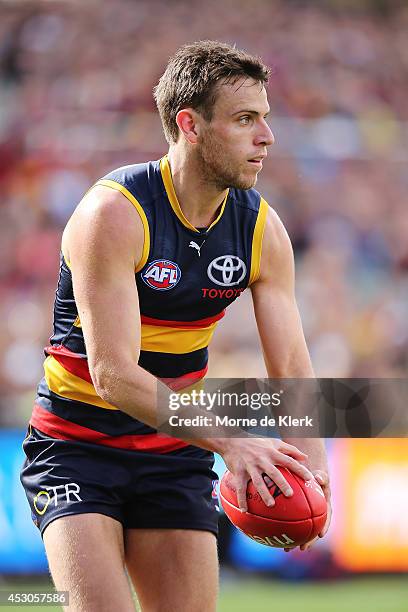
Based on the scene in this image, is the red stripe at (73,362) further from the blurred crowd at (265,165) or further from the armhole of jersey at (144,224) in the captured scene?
→ the blurred crowd at (265,165)

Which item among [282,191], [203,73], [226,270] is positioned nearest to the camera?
[203,73]

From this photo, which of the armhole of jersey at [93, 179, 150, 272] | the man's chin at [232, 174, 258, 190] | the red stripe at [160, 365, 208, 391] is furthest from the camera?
the red stripe at [160, 365, 208, 391]

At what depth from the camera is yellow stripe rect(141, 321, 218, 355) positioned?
13.6 feet

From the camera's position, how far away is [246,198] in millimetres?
4336

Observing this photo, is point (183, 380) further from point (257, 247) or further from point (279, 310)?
point (257, 247)

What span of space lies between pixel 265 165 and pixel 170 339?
7.37 m

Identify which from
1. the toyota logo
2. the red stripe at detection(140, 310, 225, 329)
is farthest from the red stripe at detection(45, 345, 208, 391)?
the toyota logo

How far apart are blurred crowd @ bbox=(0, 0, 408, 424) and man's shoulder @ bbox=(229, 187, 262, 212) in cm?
438

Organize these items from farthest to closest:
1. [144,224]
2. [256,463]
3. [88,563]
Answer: [144,224], [88,563], [256,463]

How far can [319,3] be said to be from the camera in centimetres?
1495

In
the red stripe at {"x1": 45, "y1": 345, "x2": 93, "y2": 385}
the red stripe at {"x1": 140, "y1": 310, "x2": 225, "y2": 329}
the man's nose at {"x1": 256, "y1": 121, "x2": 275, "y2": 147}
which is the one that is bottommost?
the red stripe at {"x1": 45, "y1": 345, "x2": 93, "y2": 385}

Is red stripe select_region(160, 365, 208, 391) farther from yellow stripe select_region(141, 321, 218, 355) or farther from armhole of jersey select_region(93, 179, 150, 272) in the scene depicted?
armhole of jersey select_region(93, 179, 150, 272)

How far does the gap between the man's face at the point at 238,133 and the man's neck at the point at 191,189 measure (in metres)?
0.10

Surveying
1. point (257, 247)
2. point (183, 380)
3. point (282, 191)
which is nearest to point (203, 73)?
point (257, 247)
